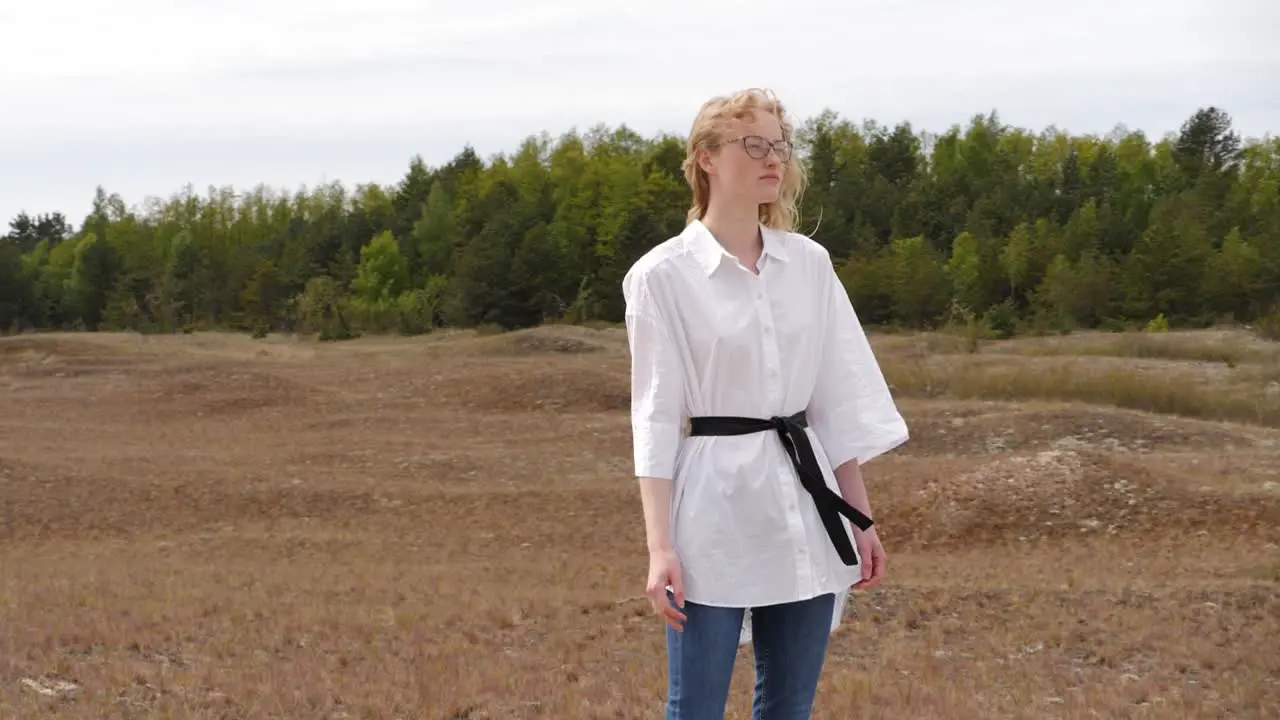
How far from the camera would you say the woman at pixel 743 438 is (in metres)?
2.70

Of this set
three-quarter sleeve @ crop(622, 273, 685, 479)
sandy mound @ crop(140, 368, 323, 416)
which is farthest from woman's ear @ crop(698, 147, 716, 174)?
sandy mound @ crop(140, 368, 323, 416)

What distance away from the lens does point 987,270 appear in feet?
196

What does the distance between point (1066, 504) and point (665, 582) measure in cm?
1269

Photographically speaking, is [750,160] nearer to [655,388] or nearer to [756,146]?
[756,146]

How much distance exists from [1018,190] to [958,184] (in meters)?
4.58

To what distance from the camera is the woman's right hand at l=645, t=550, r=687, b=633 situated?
2.63 m

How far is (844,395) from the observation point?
9.47 ft

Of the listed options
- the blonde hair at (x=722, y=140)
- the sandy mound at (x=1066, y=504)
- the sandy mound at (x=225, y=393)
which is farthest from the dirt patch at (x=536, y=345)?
the blonde hair at (x=722, y=140)

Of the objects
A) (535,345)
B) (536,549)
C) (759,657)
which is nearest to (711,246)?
(759,657)

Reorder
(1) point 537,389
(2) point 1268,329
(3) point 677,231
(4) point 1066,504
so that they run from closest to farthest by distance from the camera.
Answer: (4) point 1066,504 → (1) point 537,389 → (2) point 1268,329 → (3) point 677,231

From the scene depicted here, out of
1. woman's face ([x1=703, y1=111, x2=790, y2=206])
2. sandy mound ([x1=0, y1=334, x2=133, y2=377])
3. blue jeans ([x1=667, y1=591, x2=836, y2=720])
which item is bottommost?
sandy mound ([x1=0, y1=334, x2=133, y2=377])

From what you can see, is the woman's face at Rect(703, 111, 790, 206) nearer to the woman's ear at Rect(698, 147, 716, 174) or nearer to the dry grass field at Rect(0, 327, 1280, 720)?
the woman's ear at Rect(698, 147, 716, 174)

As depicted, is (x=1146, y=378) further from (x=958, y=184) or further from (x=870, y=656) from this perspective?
(x=958, y=184)

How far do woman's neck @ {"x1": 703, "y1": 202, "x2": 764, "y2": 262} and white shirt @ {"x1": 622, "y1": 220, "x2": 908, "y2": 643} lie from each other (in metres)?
0.04
